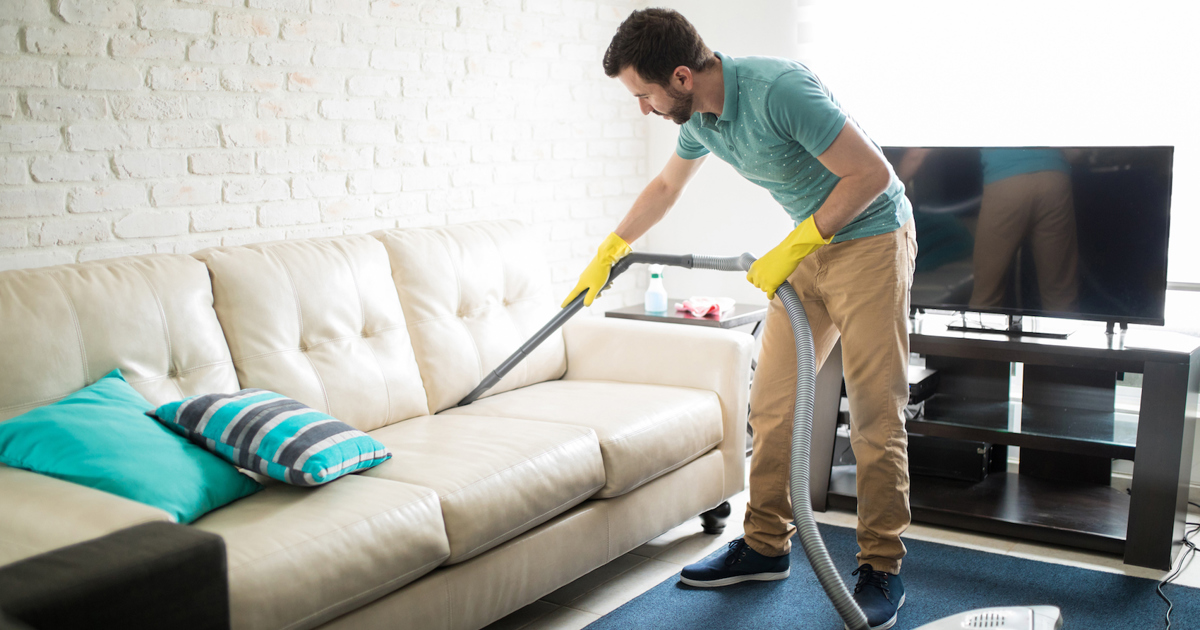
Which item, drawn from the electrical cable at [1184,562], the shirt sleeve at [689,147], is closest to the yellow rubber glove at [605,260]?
the shirt sleeve at [689,147]

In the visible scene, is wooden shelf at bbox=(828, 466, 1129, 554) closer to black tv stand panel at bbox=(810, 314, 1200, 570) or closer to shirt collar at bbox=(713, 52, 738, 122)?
black tv stand panel at bbox=(810, 314, 1200, 570)

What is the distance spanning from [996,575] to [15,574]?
216 centimetres

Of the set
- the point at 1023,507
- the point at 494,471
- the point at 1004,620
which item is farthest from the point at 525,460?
the point at 1023,507

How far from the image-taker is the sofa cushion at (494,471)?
1846mm

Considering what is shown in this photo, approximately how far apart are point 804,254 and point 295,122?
4.91ft

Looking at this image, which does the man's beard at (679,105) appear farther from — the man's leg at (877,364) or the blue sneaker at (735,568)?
the blue sneaker at (735,568)

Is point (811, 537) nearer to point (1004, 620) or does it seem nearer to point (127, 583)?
point (1004, 620)

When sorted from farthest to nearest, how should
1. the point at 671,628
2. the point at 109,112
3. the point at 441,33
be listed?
the point at 441,33 → the point at 109,112 → the point at 671,628

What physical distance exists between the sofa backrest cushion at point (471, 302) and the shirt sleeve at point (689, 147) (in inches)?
28.0

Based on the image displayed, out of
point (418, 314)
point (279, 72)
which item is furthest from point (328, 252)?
point (279, 72)

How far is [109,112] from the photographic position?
2240 millimetres

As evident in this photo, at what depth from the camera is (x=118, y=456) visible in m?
1.61

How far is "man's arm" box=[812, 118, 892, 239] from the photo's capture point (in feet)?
6.25

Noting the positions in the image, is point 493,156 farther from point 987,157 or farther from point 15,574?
point 15,574
